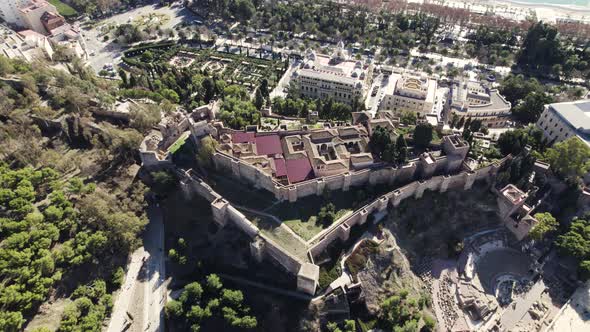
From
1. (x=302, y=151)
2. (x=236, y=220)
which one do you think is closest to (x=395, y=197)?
(x=302, y=151)

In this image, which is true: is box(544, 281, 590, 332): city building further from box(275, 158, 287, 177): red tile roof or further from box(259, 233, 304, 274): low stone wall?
box(275, 158, 287, 177): red tile roof

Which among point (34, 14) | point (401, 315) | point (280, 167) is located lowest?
point (401, 315)

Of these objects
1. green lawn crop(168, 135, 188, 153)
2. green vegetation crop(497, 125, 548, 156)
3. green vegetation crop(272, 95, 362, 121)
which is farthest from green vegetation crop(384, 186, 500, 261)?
green lawn crop(168, 135, 188, 153)

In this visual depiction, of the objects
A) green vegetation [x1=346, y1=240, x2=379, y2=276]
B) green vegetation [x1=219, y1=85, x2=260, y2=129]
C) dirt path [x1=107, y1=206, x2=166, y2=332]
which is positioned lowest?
dirt path [x1=107, y1=206, x2=166, y2=332]

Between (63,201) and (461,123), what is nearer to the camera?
(63,201)

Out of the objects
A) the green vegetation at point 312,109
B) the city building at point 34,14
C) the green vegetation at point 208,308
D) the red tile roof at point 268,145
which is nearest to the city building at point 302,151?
the red tile roof at point 268,145

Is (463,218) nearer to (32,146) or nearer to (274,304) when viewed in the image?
(274,304)

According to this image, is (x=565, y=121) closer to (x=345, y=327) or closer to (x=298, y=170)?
(x=298, y=170)
